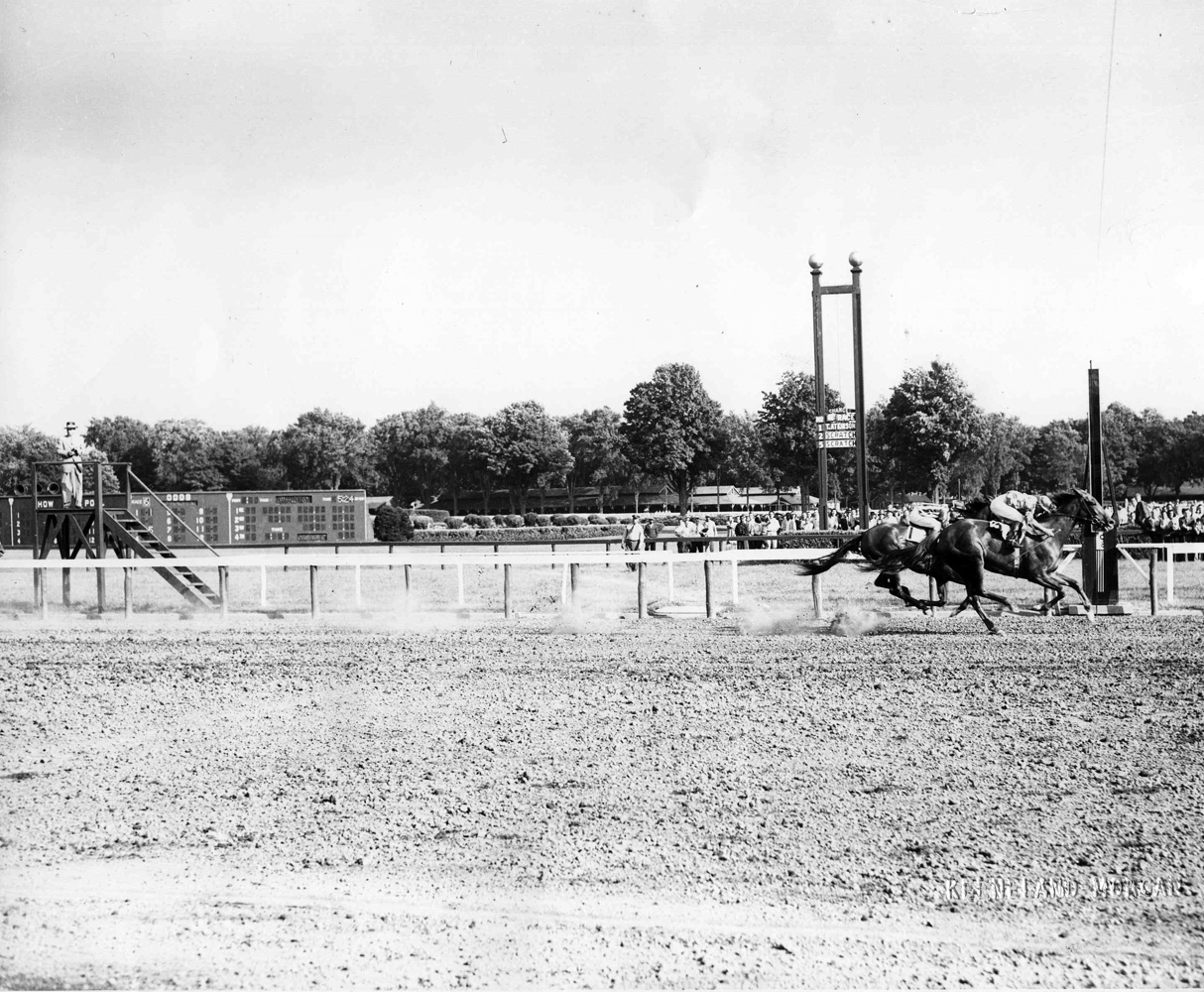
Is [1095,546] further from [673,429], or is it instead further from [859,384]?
[673,429]

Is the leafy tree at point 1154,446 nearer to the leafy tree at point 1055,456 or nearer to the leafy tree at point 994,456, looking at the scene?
the leafy tree at point 1055,456

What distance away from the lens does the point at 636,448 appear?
39.7m

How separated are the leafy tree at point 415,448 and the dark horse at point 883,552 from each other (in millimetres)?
36263

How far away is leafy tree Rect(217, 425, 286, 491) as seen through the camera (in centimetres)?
4531

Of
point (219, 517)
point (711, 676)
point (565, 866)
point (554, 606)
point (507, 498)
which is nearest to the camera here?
point (565, 866)

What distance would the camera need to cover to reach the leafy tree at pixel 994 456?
38.4 metres

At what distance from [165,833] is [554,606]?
11.2 metres

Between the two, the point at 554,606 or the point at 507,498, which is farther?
the point at 507,498

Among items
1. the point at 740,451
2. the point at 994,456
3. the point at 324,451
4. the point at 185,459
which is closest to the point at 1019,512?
the point at 994,456

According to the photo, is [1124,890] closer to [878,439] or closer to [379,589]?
[379,589]

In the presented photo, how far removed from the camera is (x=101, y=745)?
7.00 meters

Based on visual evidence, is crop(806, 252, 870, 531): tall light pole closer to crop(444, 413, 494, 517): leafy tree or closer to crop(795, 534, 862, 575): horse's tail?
crop(795, 534, 862, 575): horse's tail

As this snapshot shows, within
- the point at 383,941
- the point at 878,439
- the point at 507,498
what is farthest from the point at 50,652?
the point at 507,498

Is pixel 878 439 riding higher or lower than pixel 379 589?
higher
